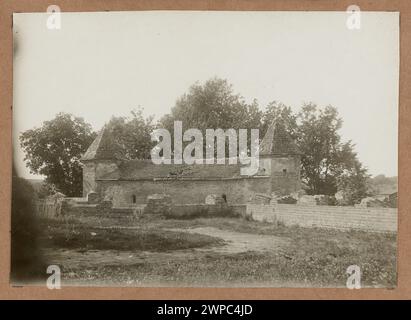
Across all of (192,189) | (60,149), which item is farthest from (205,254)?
(60,149)

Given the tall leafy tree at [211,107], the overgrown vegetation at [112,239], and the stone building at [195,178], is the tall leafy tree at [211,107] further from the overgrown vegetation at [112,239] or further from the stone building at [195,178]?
the overgrown vegetation at [112,239]

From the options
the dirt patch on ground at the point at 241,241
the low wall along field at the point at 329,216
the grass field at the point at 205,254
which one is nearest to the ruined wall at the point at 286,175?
the low wall along field at the point at 329,216

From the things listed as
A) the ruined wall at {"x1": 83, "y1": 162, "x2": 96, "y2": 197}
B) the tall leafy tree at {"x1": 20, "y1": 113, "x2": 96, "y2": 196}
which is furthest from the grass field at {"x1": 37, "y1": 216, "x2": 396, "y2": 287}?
the tall leafy tree at {"x1": 20, "y1": 113, "x2": 96, "y2": 196}

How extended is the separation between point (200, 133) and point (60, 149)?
7.59 feet

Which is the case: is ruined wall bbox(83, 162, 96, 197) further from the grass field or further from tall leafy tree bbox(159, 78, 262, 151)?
tall leafy tree bbox(159, 78, 262, 151)

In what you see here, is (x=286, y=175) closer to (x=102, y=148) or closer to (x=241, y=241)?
(x=241, y=241)

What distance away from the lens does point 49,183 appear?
289 inches

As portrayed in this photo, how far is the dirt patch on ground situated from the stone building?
0.50 metres

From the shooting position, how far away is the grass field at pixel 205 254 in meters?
6.93

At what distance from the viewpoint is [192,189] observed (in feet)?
24.6

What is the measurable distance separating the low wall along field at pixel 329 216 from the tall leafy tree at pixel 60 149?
2.89 metres

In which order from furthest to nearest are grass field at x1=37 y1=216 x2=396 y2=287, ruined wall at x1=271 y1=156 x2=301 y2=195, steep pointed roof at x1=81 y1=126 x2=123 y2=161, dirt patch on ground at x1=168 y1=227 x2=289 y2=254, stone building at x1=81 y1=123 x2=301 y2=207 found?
ruined wall at x1=271 y1=156 x2=301 y2=195
stone building at x1=81 y1=123 x2=301 y2=207
steep pointed roof at x1=81 y1=126 x2=123 y2=161
dirt patch on ground at x1=168 y1=227 x2=289 y2=254
grass field at x1=37 y1=216 x2=396 y2=287

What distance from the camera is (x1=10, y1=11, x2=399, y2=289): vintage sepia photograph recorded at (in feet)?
22.8

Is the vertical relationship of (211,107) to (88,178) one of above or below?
above
